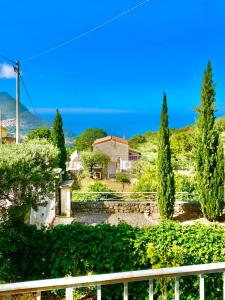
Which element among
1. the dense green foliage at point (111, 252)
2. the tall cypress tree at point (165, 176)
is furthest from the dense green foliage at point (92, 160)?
the dense green foliage at point (111, 252)

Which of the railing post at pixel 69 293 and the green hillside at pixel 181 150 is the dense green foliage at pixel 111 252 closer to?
the railing post at pixel 69 293

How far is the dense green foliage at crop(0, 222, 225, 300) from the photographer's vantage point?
4.30 meters

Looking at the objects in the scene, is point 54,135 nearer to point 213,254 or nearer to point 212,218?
point 212,218

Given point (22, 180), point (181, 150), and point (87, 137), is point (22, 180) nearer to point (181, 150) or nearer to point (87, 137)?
point (181, 150)

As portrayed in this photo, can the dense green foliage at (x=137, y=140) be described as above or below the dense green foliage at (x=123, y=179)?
above

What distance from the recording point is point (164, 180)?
13750mm

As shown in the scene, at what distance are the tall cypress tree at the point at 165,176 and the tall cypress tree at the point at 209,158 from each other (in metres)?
1.23

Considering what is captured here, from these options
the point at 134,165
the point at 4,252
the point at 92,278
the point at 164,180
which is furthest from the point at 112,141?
the point at 92,278

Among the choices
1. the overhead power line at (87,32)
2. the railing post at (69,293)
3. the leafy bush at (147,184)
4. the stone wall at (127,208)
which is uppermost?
the overhead power line at (87,32)

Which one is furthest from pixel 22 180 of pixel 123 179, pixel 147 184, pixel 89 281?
pixel 123 179

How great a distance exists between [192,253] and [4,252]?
263cm

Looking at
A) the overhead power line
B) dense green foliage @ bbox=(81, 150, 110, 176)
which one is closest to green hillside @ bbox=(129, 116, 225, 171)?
dense green foliage @ bbox=(81, 150, 110, 176)

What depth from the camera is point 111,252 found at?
4570mm

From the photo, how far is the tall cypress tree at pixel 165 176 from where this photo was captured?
13633 millimetres
